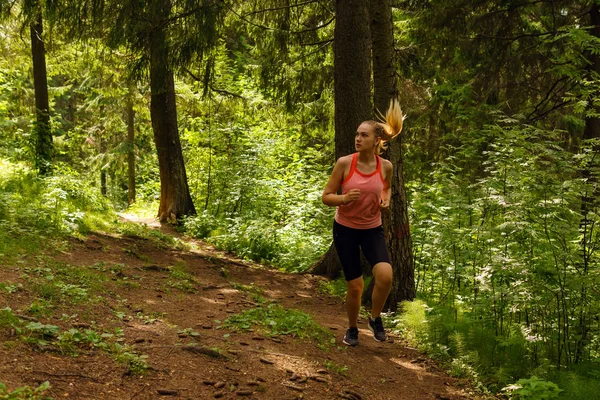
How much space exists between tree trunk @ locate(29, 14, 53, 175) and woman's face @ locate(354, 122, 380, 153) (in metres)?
9.21

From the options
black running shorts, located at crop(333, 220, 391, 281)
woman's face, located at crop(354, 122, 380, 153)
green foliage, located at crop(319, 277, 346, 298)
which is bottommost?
green foliage, located at crop(319, 277, 346, 298)

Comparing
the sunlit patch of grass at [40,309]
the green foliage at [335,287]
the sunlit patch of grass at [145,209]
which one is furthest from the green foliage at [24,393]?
the sunlit patch of grass at [145,209]

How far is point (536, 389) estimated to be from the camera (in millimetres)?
3955

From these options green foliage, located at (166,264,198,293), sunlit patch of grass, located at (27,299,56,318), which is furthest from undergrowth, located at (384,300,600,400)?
sunlit patch of grass, located at (27,299,56,318)

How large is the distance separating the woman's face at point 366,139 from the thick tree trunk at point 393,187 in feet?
5.74

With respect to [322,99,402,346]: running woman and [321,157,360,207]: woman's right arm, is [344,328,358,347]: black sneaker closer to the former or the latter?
[322,99,402,346]: running woman

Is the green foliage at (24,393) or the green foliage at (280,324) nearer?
the green foliage at (24,393)

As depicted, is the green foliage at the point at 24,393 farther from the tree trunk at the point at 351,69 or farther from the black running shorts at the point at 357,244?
the tree trunk at the point at 351,69

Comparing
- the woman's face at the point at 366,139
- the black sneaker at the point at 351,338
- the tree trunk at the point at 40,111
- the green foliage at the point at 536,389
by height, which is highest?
the tree trunk at the point at 40,111

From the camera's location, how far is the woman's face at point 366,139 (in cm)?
500

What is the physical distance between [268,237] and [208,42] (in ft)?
14.5

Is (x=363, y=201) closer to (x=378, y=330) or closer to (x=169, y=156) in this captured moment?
(x=378, y=330)

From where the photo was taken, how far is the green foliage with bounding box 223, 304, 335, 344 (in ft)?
17.5

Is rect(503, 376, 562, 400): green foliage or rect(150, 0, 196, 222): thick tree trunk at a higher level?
rect(150, 0, 196, 222): thick tree trunk
